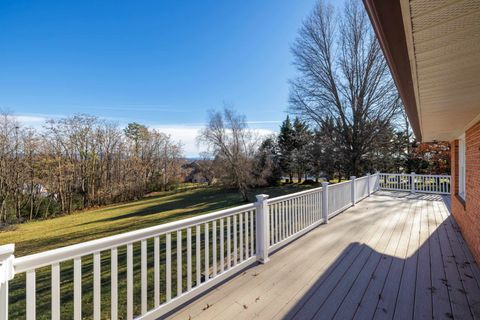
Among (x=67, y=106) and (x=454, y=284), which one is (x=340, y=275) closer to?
(x=454, y=284)

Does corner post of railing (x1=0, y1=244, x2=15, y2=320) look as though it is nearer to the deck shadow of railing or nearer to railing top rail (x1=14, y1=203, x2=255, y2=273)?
railing top rail (x1=14, y1=203, x2=255, y2=273)

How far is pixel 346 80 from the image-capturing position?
12836mm

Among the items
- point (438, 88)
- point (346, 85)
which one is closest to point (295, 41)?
point (346, 85)

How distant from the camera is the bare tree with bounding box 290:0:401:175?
39.9 feet

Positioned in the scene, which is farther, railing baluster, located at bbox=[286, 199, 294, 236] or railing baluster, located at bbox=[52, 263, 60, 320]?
railing baluster, located at bbox=[286, 199, 294, 236]

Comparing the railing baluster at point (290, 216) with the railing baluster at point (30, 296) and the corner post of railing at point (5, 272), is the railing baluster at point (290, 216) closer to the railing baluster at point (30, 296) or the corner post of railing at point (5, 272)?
the railing baluster at point (30, 296)

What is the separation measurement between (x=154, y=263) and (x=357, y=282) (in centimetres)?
226

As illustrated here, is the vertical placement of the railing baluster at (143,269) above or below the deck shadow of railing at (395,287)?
above

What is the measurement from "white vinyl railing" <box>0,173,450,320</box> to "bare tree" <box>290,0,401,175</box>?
255 inches

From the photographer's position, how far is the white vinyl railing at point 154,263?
139 centimetres

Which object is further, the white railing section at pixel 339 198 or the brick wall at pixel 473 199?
the white railing section at pixel 339 198

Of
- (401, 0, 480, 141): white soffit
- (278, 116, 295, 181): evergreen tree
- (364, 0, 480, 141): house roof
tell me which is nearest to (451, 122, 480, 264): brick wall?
(401, 0, 480, 141): white soffit

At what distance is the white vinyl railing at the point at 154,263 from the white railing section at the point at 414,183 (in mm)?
3894

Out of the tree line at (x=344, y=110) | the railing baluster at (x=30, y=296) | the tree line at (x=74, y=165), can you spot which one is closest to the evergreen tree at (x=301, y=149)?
the tree line at (x=344, y=110)
